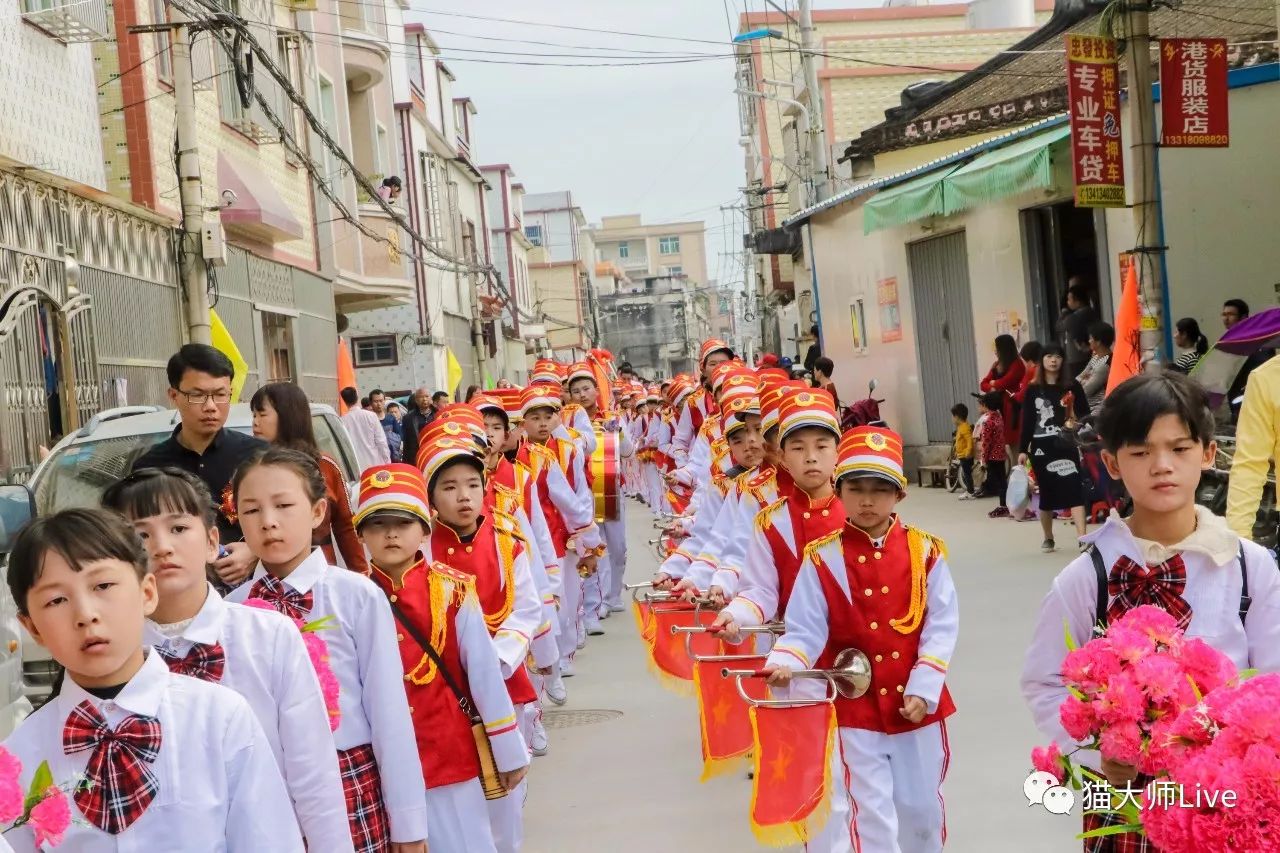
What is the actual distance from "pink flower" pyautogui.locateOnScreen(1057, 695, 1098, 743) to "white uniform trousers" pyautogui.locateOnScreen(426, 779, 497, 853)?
110 inches

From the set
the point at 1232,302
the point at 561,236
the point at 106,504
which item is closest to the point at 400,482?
the point at 106,504

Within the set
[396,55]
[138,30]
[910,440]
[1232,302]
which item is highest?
[396,55]

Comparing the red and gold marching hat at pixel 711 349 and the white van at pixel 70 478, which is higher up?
the red and gold marching hat at pixel 711 349

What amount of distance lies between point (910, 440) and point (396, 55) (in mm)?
24018

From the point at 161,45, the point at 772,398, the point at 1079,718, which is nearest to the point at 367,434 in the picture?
the point at 161,45

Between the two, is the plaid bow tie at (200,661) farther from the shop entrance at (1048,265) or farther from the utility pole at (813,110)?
the utility pole at (813,110)

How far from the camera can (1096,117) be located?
14539 mm

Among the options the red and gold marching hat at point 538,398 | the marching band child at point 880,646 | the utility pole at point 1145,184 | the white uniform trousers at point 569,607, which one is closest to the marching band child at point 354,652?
the marching band child at point 880,646

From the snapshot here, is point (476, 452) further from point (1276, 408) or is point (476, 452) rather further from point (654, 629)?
A: point (1276, 408)

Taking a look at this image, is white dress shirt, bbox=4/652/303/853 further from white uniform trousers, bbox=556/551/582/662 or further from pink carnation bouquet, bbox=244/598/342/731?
white uniform trousers, bbox=556/551/582/662

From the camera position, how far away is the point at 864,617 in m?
5.49

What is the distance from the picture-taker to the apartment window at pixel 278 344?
74.5ft

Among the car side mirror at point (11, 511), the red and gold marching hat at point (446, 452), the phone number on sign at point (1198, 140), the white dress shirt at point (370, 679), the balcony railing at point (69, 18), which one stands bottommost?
the white dress shirt at point (370, 679)

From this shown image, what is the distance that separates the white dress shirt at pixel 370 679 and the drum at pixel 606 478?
7.96 m
